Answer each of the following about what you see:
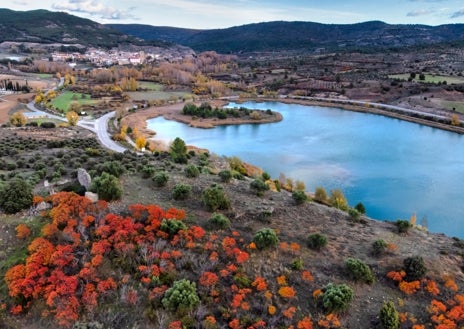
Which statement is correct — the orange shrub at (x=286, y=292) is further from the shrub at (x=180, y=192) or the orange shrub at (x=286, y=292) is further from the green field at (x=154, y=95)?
the green field at (x=154, y=95)

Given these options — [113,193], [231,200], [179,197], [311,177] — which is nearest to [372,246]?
[231,200]

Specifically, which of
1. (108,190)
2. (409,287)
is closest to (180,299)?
(108,190)

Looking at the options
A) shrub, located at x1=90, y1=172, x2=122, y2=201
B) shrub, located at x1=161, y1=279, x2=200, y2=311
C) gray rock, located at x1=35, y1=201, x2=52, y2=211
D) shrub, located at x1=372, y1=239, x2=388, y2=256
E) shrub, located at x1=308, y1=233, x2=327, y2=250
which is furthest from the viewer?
shrub, located at x1=90, y1=172, x2=122, y2=201

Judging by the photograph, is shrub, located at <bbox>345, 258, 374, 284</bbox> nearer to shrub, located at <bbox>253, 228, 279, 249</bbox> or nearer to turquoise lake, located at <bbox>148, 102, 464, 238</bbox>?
shrub, located at <bbox>253, 228, 279, 249</bbox>

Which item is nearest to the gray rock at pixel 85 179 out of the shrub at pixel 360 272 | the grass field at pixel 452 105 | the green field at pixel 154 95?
the shrub at pixel 360 272

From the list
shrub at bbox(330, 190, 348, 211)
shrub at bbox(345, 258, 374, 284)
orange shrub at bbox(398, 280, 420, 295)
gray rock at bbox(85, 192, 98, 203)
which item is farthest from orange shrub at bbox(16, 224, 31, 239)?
shrub at bbox(330, 190, 348, 211)

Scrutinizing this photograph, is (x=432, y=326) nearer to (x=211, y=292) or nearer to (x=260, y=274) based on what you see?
(x=260, y=274)
